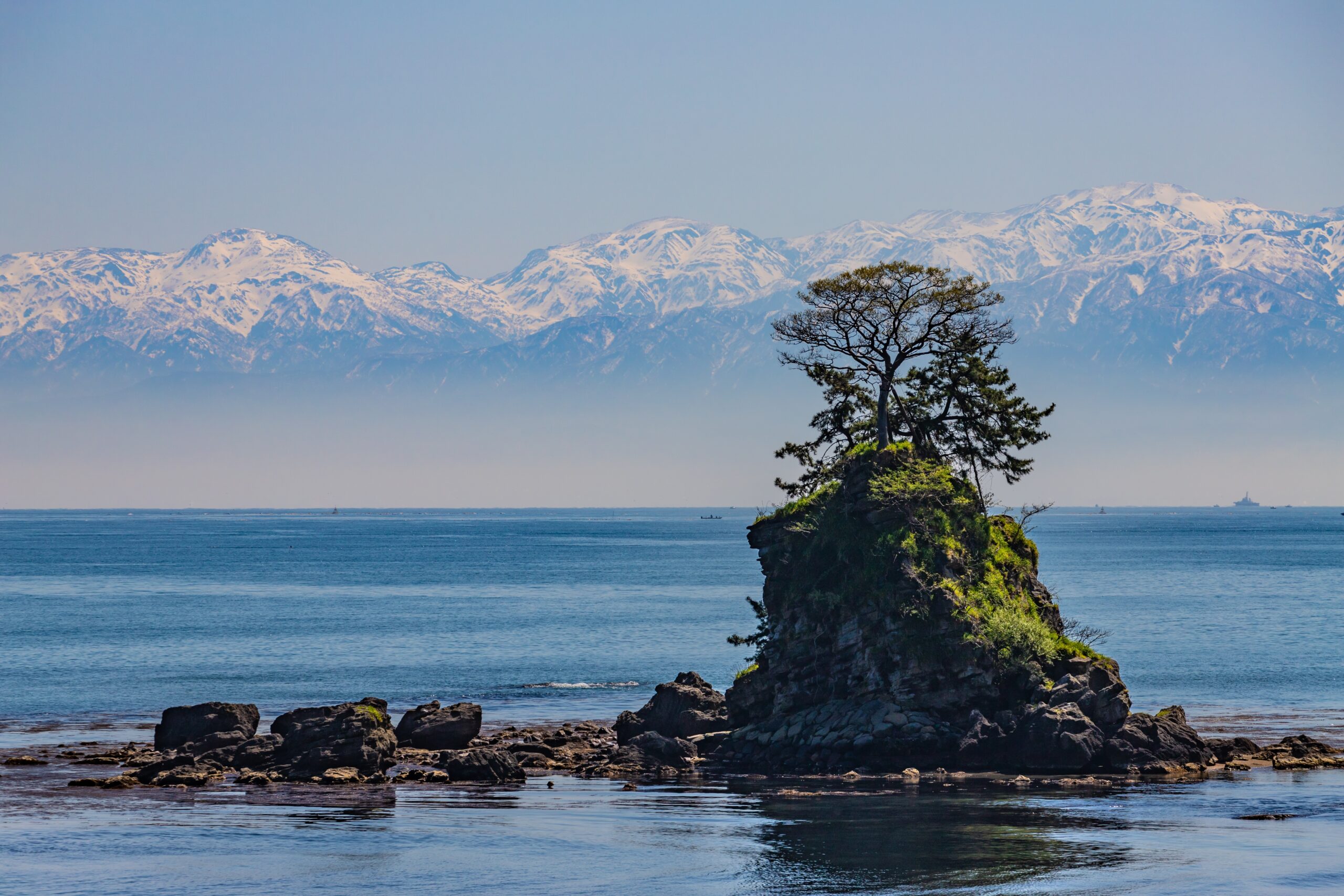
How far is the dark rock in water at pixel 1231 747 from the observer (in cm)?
6588

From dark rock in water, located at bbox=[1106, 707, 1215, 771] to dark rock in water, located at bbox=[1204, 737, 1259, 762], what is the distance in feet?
1.29

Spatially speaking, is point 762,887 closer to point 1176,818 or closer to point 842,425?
point 1176,818

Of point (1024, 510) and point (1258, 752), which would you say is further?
point (1024, 510)

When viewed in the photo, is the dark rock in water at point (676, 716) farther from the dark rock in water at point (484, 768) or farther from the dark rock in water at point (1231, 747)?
the dark rock in water at point (1231, 747)

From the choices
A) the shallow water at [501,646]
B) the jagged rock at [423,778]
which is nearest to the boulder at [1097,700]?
the shallow water at [501,646]

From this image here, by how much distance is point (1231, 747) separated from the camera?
6619cm

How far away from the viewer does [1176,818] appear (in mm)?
54000

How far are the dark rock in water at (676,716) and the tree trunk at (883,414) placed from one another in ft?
51.7

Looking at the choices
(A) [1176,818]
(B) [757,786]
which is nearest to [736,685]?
(B) [757,786]

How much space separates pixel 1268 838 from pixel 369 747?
123 feet

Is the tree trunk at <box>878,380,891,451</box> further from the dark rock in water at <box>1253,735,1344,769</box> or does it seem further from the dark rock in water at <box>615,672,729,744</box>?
the dark rock in water at <box>1253,735,1344,769</box>

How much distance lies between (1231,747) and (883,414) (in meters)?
22.9

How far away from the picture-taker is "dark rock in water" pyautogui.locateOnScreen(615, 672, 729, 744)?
71.4m

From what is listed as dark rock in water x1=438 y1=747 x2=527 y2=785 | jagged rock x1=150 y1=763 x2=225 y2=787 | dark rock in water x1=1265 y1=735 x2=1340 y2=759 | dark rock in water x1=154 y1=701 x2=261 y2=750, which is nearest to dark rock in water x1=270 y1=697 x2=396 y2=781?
dark rock in water x1=154 y1=701 x2=261 y2=750
